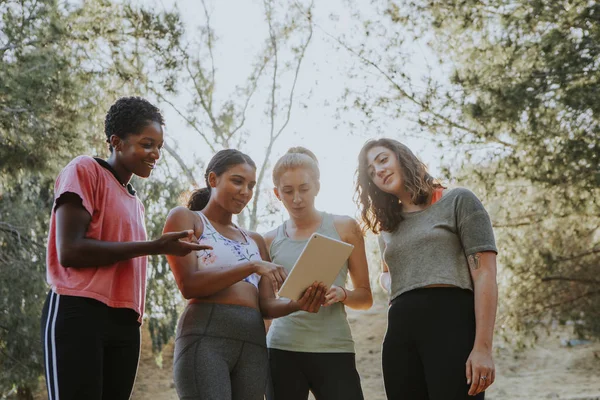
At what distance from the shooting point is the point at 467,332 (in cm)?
239

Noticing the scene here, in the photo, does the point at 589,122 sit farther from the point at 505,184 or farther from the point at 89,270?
the point at 89,270

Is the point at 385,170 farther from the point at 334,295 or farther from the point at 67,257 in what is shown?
the point at 67,257

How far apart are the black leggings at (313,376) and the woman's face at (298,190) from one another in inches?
26.2

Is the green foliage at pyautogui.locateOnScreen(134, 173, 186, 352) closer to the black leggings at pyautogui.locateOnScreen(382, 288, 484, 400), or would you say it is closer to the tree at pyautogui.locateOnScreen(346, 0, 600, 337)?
the tree at pyautogui.locateOnScreen(346, 0, 600, 337)

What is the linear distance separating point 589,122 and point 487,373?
4535 mm

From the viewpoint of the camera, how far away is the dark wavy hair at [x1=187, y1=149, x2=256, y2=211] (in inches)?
110

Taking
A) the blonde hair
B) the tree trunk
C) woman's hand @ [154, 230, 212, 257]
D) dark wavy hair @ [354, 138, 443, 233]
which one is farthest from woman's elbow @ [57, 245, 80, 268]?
the tree trunk

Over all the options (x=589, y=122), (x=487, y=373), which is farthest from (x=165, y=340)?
(x=487, y=373)

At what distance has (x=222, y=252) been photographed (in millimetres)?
2625

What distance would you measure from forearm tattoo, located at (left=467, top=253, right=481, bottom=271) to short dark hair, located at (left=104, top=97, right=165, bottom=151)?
1327 mm

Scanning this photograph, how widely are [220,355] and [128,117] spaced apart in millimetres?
962

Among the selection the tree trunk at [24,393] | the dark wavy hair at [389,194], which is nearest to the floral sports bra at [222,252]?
the dark wavy hair at [389,194]

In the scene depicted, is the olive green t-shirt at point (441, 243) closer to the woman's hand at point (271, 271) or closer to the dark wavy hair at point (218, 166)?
the woman's hand at point (271, 271)

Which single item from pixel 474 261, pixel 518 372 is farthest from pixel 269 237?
pixel 518 372
